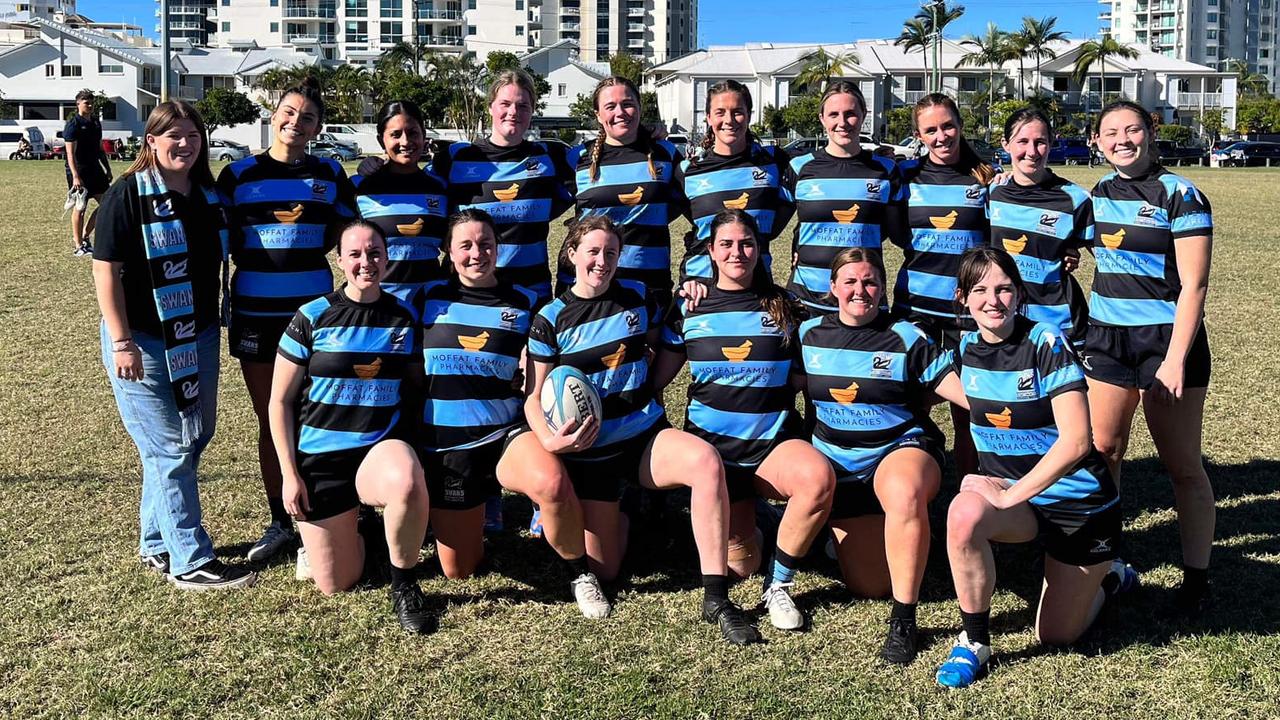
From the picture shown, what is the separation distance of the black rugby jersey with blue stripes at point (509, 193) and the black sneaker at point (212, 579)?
156cm

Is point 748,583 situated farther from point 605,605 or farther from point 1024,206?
point 1024,206

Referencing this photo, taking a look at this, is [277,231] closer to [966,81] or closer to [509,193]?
[509,193]

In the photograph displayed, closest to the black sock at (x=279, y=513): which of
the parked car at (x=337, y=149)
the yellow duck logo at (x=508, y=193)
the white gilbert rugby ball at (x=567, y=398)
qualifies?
the white gilbert rugby ball at (x=567, y=398)

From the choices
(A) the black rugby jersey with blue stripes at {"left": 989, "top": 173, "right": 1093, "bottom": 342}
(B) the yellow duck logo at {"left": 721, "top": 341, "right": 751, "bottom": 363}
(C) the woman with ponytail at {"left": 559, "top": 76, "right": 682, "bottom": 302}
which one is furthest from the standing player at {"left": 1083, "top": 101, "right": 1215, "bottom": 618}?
(C) the woman with ponytail at {"left": 559, "top": 76, "right": 682, "bottom": 302}

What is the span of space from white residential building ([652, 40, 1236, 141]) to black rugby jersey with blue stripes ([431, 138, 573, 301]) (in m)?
65.4

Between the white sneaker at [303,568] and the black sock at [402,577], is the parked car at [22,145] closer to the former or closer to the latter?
the white sneaker at [303,568]

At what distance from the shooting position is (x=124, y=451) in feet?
19.8

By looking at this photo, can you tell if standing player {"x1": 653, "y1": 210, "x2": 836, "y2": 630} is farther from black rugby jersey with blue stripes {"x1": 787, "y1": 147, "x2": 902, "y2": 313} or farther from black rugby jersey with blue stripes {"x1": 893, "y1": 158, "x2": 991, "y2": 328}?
black rugby jersey with blue stripes {"x1": 893, "y1": 158, "x2": 991, "y2": 328}

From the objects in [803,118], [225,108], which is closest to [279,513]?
[803,118]

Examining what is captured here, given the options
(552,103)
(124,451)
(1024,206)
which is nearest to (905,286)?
(1024,206)

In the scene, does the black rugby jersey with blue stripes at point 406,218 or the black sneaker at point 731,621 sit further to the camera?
the black rugby jersey with blue stripes at point 406,218

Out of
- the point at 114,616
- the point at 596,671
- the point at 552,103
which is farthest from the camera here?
the point at 552,103

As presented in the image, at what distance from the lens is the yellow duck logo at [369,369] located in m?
4.11

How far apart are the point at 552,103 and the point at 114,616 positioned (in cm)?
7733
